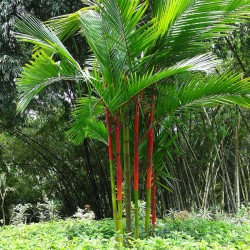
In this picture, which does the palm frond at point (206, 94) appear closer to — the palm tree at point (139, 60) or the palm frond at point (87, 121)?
the palm tree at point (139, 60)

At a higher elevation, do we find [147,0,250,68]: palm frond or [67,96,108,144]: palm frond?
[147,0,250,68]: palm frond

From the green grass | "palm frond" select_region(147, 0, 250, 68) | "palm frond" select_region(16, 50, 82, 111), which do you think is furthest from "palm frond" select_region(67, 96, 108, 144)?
the green grass

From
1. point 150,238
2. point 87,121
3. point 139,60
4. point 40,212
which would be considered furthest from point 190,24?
Answer: point 40,212

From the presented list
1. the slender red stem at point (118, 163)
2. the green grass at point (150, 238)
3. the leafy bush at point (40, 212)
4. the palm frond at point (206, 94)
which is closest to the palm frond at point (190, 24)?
the palm frond at point (206, 94)

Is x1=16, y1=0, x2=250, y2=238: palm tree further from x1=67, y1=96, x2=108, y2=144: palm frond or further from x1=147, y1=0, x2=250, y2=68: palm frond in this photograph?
x1=67, y1=96, x2=108, y2=144: palm frond

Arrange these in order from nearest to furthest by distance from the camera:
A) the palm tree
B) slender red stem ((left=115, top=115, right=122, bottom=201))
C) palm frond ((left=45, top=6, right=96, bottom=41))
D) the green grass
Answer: the green grass < the palm tree < slender red stem ((left=115, top=115, right=122, bottom=201)) < palm frond ((left=45, top=6, right=96, bottom=41))

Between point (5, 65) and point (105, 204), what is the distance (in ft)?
10.2

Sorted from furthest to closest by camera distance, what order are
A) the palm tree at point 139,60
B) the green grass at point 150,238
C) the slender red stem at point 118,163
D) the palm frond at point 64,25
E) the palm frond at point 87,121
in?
the palm frond at point 87,121
the palm frond at point 64,25
the slender red stem at point 118,163
the palm tree at point 139,60
the green grass at point 150,238

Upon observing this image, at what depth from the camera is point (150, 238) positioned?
2.32 metres

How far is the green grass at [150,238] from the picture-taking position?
191 cm

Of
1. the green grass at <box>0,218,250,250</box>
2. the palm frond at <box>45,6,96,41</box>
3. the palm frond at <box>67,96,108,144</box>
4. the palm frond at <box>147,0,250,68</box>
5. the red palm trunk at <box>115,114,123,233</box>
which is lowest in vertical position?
the green grass at <box>0,218,250,250</box>

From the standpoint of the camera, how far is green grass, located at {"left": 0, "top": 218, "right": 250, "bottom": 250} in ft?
6.26

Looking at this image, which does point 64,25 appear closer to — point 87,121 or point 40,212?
point 87,121

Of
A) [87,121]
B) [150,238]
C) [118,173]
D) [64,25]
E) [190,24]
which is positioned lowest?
[150,238]
